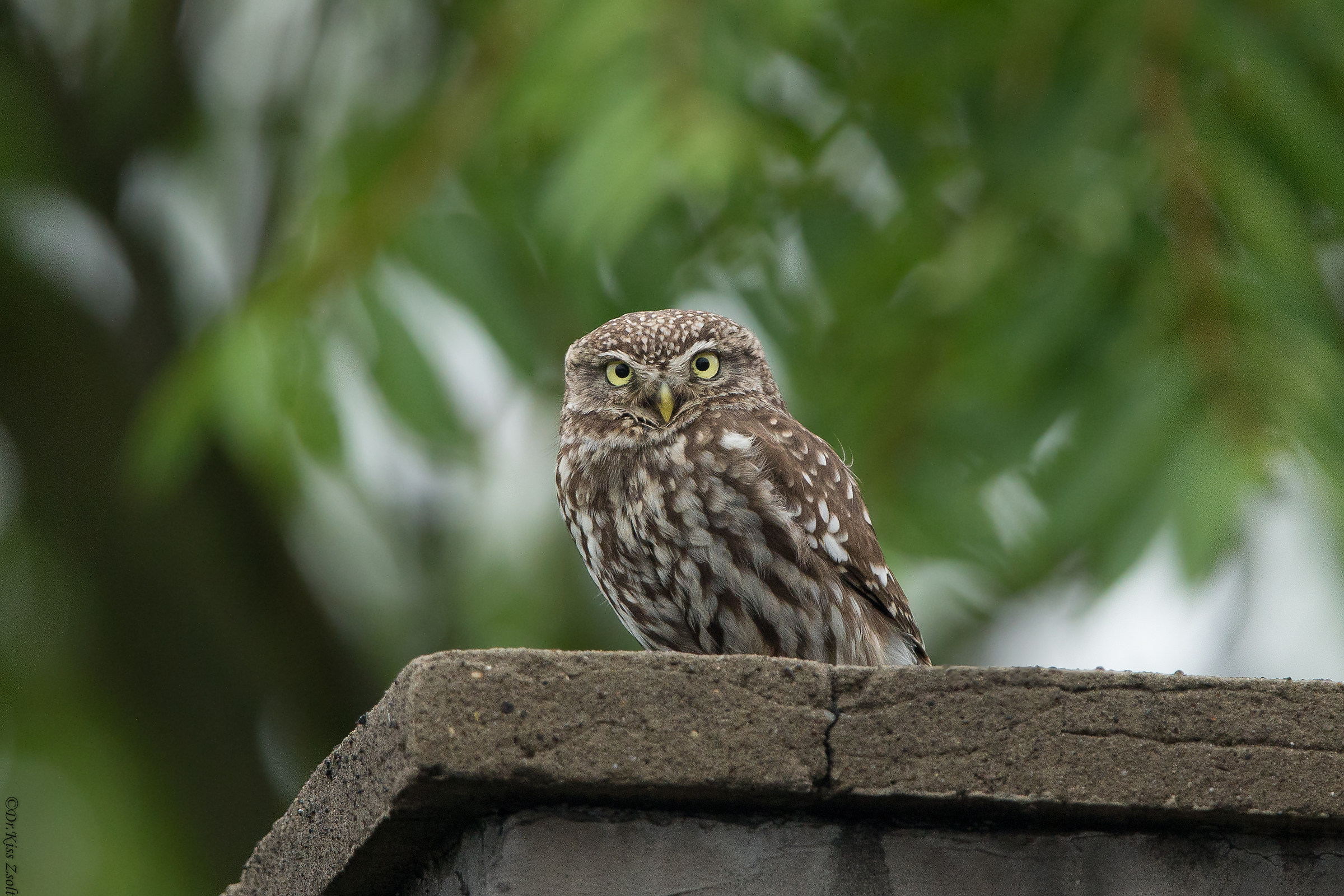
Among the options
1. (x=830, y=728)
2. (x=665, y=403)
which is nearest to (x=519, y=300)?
(x=665, y=403)

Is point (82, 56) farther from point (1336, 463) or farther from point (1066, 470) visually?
point (1336, 463)

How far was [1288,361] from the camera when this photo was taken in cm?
373

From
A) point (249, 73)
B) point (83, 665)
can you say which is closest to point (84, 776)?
point (83, 665)

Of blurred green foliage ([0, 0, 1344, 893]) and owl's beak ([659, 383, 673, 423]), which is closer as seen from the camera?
owl's beak ([659, 383, 673, 423])

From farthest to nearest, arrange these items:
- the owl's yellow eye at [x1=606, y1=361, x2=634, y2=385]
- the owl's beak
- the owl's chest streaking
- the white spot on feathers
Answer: the owl's yellow eye at [x1=606, y1=361, x2=634, y2=385] → the owl's beak → the white spot on feathers → the owl's chest streaking

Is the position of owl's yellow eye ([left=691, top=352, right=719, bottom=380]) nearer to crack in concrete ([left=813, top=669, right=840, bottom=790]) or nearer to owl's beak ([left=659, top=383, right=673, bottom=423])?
owl's beak ([left=659, top=383, right=673, bottom=423])

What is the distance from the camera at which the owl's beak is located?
3.64 metres

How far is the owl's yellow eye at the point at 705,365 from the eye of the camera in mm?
3832

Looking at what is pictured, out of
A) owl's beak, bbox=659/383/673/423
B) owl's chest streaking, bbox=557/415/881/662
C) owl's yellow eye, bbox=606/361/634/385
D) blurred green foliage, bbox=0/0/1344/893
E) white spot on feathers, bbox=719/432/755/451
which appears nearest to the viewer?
owl's chest streaking, bbox=557/415/881/662

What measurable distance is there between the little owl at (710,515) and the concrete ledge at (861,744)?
1166mm

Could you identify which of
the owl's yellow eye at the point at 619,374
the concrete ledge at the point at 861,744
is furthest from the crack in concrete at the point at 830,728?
the owl's yellow eye at the point at 619,374

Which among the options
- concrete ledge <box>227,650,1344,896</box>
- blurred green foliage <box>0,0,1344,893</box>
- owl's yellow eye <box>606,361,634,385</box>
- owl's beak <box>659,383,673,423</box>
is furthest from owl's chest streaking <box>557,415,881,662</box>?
concrete ledge <box>227,650,1344,896</box>

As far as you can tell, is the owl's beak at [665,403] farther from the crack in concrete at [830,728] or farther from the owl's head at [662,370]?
the crack in concrete at [830,728]

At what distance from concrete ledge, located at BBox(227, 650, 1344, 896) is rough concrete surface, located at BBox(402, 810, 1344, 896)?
0.02 meters
